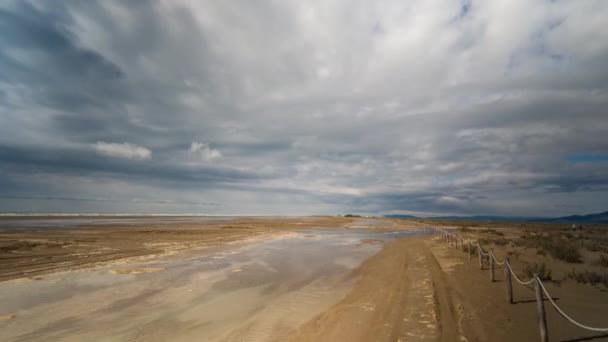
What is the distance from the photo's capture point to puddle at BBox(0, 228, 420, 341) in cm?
789

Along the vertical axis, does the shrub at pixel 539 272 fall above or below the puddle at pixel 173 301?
above

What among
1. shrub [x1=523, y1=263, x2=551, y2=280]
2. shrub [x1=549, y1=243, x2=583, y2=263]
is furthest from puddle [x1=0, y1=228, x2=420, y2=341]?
shrub [x1=549, y1=243, x2=583, y2=263]

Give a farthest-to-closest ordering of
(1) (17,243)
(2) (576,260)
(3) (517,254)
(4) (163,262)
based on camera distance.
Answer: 1. (1) (17,243)
2. (3) (517,254)
3. (4) (163,262)
4. (2) (576,260)

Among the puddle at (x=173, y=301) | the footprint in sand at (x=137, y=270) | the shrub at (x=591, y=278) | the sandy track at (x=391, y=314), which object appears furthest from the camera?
the footprint in sand at (x=137, y=270)

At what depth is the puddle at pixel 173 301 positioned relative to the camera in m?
7.89

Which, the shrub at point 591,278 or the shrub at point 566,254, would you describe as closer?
the shrub at point 591,278

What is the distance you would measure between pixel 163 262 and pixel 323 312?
1245cm

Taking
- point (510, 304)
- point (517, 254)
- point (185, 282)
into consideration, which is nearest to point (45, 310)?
point (185, 282)

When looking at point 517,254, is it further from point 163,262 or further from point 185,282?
point 163,262

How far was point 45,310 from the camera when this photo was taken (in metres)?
9.35

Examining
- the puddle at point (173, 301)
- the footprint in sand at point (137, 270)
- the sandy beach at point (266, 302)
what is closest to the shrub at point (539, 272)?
the sandy beach at point (266, 302)

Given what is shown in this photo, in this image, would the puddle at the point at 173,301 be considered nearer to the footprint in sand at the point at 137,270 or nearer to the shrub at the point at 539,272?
the footprint in sand at the point at 137,270

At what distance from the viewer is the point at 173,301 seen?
10438mm

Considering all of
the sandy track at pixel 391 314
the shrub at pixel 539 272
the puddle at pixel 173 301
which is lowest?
the puddle at pixel 173 301
